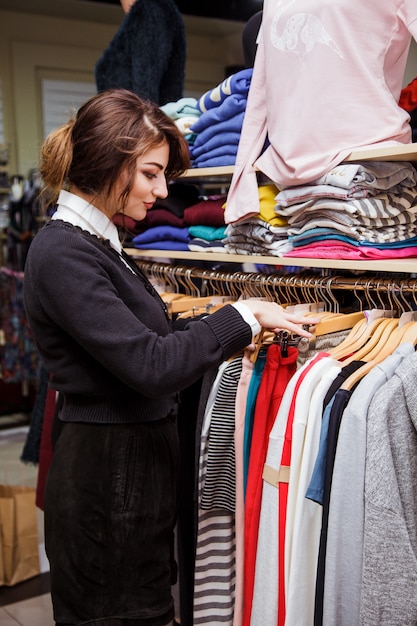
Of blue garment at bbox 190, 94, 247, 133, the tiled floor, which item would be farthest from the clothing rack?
the tiled floor

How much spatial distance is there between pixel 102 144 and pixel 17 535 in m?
2.05

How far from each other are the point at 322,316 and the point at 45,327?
69cm

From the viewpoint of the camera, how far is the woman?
4.64ft

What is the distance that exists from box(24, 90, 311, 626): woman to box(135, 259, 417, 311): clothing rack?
0.78ft

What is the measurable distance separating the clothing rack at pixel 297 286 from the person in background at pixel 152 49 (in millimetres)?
696

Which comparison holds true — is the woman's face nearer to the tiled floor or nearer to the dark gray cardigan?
the dark gray cardigan

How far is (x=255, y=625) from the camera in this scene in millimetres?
1518

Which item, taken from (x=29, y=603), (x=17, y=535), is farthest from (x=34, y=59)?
(x=29, y=603)

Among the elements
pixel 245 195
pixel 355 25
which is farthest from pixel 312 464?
pixel 355 25

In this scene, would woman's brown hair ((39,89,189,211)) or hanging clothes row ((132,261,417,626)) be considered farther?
woman's brown hair ((39,89,189,211))

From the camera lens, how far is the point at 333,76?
1.55 meters

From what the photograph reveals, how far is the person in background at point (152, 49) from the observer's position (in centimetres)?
250

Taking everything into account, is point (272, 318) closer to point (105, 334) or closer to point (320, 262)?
point (320, 262)

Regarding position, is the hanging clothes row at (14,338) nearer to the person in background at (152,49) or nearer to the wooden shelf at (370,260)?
the person in background at (152,49)
